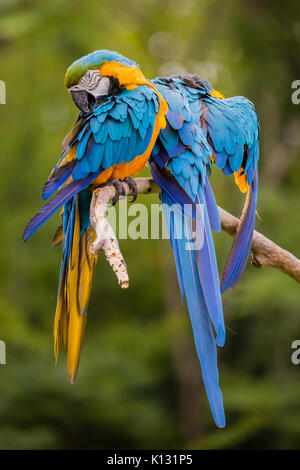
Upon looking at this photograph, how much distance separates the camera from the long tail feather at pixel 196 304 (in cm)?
186

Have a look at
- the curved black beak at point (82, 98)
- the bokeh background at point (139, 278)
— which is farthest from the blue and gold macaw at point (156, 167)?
the bokeh background at point (139, 278)

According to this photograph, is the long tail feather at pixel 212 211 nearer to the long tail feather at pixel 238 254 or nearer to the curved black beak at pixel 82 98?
the long tail feather at pixel 238 254

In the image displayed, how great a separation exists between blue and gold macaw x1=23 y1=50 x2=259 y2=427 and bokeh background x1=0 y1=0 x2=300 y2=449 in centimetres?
163

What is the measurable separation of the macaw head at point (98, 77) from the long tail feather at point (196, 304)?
17.3 inches

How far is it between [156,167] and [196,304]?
548mm

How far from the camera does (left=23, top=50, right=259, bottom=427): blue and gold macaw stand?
6.44 ft

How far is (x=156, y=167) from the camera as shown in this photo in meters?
2.21

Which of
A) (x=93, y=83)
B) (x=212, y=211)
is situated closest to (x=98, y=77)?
(x=93, y=83)

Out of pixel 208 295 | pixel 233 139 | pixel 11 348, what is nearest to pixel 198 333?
pixel 208 295

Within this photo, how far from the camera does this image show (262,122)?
4746 millimetres

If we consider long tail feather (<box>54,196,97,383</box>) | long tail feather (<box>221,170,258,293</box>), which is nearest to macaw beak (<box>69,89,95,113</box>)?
long tail feather (<box>54,196,97,383</box>)

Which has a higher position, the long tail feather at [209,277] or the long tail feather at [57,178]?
the long tail feather at [57,178]

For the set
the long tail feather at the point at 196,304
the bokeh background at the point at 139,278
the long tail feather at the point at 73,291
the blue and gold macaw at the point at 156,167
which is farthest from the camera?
the bokeh background at the point at 139,278

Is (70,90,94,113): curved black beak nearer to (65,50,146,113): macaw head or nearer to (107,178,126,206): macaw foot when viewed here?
(65,50,146,113): macaw head
